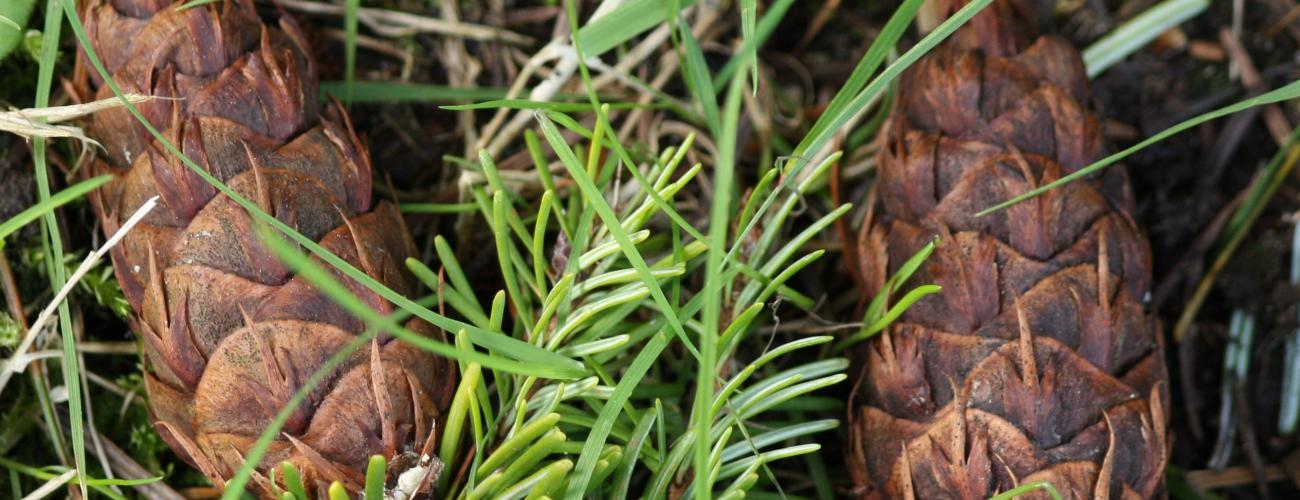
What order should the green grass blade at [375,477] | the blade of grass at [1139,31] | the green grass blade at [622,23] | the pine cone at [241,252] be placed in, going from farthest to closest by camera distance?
the blade of grass at [1139,31] < the green grass blade at [622,23] < the pine cone at [241,252] < the green grass blade at [375,477]

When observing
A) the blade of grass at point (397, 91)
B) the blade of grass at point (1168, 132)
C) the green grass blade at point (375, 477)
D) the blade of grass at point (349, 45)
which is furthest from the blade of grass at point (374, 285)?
the blade of grass at point (1168, 132)

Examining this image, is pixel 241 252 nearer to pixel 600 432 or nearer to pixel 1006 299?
pixel 600 432

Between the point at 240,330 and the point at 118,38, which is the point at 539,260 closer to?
the point at 240,330

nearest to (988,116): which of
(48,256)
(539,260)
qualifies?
(539,260)

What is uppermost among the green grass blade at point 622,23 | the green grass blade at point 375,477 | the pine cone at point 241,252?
the green grass blade at point 622,23

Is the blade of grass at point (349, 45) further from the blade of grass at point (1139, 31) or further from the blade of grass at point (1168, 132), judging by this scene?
the blade of grass at point (1139, 31)
